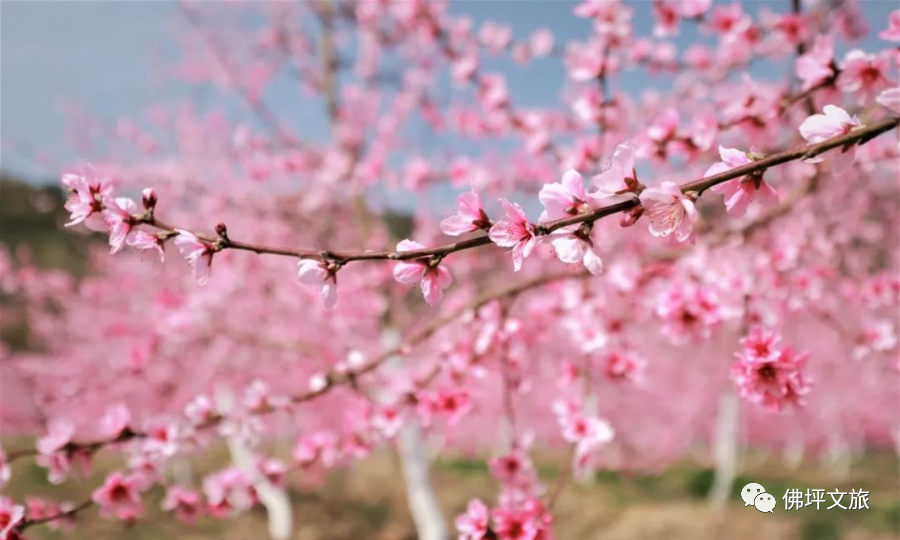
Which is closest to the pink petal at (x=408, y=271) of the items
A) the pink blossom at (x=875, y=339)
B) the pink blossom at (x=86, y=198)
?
the pink blossom at (x=86, y=198)

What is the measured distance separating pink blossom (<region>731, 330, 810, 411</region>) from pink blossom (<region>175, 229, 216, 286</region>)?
1370 millimetres

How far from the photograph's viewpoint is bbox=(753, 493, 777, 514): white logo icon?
254cm

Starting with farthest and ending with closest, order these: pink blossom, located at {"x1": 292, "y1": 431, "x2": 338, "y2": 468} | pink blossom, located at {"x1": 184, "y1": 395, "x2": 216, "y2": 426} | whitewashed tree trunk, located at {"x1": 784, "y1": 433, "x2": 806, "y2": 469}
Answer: whitewashed tree trunk, located at {"x1": 784, "y1": 433, "x2": 806, "y2": 469}
pink blossom, located at {"x1": 292, "y1": 431, "x2": 338, "y2": 468}
pink blossom, located at {"x1": 184, "y1": 395, "x2": 216, "y2": 426}

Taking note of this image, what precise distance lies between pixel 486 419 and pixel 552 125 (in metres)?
18.0

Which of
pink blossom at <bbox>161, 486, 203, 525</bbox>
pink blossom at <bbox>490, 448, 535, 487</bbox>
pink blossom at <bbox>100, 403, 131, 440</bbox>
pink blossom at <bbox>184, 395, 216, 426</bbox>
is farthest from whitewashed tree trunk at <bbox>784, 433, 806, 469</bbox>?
pink blossom at <bbox>100, 403, 131, 440</bbox>

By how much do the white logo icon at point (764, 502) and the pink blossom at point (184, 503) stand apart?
226 centimetres

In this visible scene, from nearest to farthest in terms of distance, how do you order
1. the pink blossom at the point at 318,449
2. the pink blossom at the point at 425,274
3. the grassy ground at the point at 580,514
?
1. the pink blossom at the point at 425,274
2. the pink blossom at the point at 318,449
3. the grassy ground at the point at 580,514

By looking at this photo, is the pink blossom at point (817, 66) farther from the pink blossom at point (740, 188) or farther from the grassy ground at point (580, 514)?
the grassy ground at point (580, 514)

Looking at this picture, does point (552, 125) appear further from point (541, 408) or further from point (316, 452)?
point (541, 408)

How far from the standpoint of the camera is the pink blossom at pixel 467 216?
44.5 inches

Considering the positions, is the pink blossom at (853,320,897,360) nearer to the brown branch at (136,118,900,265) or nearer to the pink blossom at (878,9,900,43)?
the pink blossom at (878,9,900,43)

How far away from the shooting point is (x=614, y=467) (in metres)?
3.90

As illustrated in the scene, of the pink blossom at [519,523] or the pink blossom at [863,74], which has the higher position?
the pink blossom at [863,74]

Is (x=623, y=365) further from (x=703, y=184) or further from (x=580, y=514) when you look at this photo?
(x=580, y=514)
